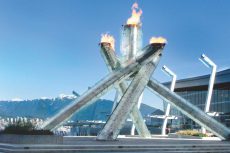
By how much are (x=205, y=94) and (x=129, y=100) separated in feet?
176

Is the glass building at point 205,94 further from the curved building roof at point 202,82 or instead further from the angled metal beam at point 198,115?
the angled metal beam at point 198,115

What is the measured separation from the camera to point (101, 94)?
39.6m

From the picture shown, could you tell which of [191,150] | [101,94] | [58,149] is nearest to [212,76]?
[101,94]

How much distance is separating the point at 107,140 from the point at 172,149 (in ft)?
21.2

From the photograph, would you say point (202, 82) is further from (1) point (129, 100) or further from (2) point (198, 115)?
(1) point (129, 100)

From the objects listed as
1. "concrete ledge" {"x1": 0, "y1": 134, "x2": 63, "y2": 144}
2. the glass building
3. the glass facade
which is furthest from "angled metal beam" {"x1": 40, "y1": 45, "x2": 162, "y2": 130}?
the glass facade

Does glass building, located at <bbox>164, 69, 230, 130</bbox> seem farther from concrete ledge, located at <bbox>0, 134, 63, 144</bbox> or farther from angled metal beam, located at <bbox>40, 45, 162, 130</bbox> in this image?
concrete ledge, located at <bbox>0, 134, 63, 144</bbox>

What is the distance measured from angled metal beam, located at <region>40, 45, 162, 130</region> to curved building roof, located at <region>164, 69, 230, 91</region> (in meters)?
37.6

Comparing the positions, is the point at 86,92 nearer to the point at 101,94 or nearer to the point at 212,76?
the point at 101,94

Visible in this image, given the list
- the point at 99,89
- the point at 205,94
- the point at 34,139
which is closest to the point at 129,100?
the point at 99,89

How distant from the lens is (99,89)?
39.2m

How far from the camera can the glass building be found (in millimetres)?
76625

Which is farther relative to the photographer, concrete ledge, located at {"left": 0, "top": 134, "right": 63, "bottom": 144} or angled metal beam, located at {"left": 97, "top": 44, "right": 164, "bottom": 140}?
angled metal beam, located at {"left": 97, "top": 44, "right": 164, "bottom": 140}

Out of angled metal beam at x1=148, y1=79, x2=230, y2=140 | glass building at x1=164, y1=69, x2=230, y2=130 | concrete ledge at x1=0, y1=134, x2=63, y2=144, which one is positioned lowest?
concrete ledge at x1=0, y1=134, x2=63, y2=144
